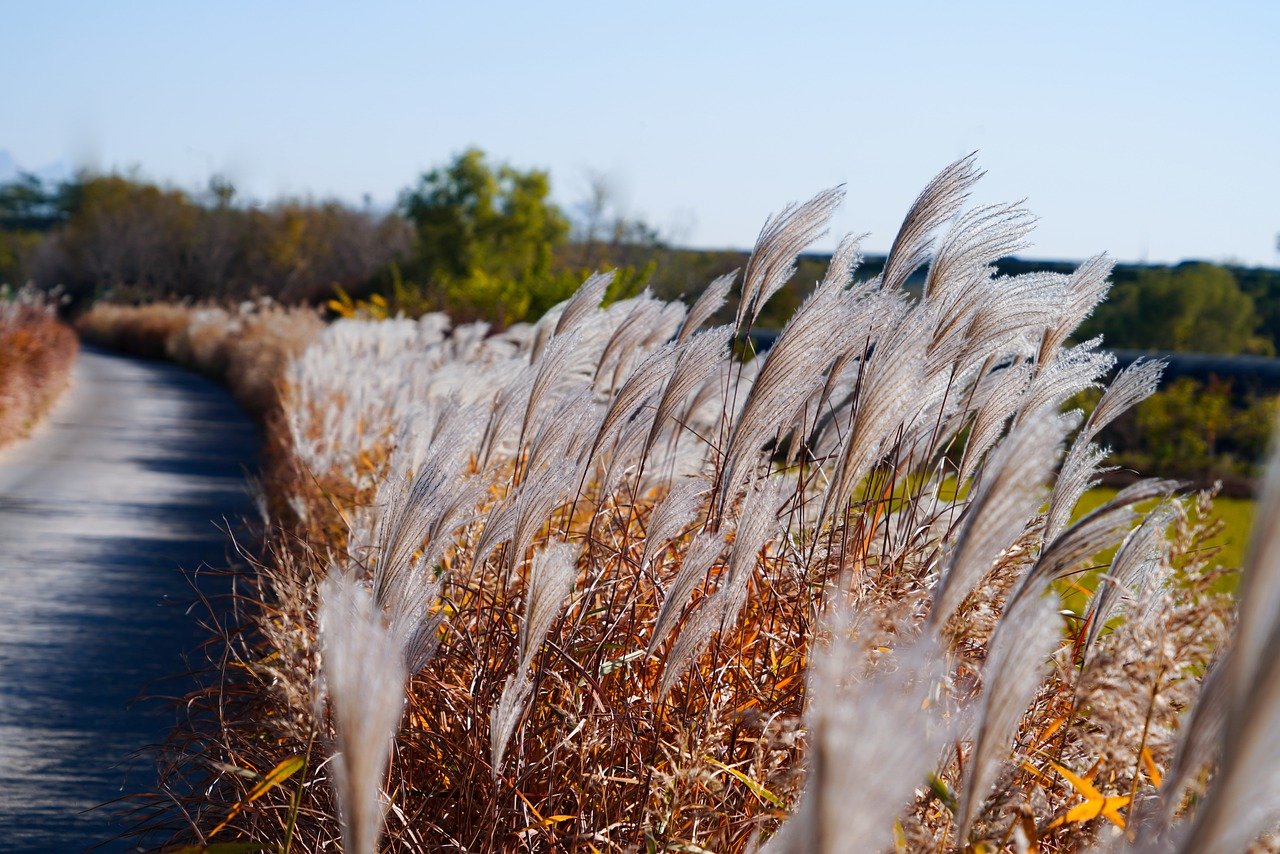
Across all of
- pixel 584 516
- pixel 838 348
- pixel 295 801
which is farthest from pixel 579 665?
pixel 584 516

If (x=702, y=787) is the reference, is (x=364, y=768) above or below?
above

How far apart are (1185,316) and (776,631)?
28449mm

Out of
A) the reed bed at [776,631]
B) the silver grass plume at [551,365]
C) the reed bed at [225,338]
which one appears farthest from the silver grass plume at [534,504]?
the reed bed at [225,338]

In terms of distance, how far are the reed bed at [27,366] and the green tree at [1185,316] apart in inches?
852

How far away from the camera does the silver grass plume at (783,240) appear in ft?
9.09

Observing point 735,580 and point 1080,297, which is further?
point 1080,297

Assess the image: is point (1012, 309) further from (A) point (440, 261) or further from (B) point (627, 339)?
(A) point (440, 261)

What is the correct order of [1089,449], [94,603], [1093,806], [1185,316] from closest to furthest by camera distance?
[1093,806], [1089,449], [94,603], [1185,316]

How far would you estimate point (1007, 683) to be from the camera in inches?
52.6

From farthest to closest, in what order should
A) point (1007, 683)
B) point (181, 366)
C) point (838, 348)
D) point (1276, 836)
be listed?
point (181, 366), point (838, 348), point (1276, 836), point (1007, 683)

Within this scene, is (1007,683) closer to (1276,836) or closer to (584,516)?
(1276,836)

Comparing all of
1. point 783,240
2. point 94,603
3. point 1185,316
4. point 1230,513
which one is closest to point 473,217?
point 1185,316

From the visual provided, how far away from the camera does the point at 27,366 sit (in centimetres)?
1281

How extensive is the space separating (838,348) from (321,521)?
9.60ft
